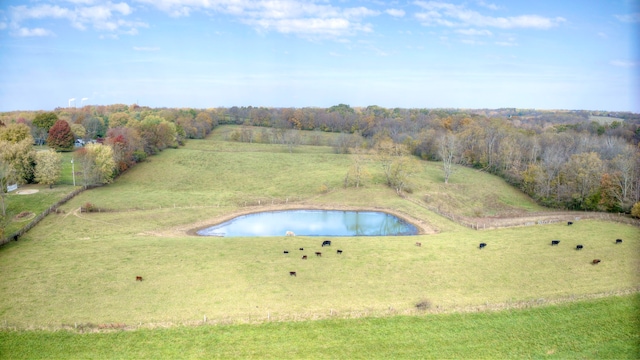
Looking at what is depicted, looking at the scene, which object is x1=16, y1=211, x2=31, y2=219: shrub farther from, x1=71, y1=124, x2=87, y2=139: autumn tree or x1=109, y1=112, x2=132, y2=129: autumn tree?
x1=109, y1=112, x2=132, y2=129: autumn tree

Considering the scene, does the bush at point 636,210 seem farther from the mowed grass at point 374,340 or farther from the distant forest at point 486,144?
the mowed grass at point 374,340

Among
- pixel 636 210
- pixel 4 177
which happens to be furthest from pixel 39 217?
pixel 636 210

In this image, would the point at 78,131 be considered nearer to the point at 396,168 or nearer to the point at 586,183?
the point at 396,168

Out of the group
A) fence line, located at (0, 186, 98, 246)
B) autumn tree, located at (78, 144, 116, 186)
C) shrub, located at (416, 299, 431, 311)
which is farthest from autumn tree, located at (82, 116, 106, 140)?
shrub, located at (416, 299, 431, 311)

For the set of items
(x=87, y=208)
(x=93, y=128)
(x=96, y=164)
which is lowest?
(x=87, y=208)

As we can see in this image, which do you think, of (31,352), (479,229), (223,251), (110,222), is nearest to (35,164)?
(110,222)

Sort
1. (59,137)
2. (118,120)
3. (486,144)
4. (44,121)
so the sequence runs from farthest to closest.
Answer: (118,120) < (44,121) < (486,144) < (59,137)
